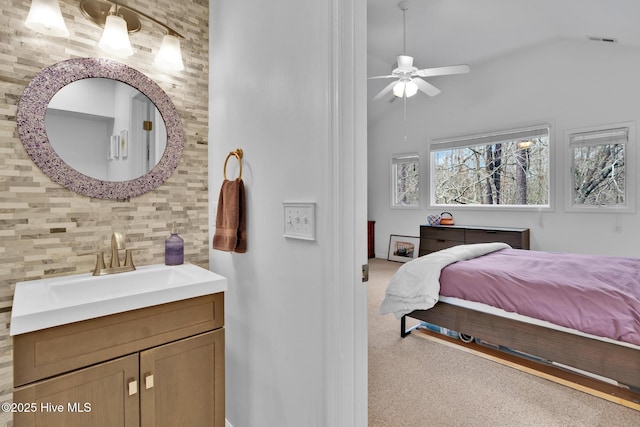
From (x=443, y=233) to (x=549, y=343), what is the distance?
3022 millimetres

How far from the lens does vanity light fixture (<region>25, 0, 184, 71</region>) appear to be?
120 centimetres

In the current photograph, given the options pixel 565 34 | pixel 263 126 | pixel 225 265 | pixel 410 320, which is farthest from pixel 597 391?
pixel 565 34

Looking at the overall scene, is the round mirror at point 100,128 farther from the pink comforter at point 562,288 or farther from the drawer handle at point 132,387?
the pink comforter at point 562,288

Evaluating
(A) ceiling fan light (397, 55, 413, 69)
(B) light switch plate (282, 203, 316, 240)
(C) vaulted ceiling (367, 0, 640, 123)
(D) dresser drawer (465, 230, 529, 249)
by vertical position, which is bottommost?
(D) dresser drawer (465, 230, 529, 249)

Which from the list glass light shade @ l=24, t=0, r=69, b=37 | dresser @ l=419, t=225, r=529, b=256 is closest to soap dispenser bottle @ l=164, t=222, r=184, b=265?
glass light shade @ l=24, t=0, r=69, b=37

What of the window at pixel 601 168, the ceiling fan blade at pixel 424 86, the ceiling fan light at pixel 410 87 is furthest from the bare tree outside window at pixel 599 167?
Result: the ceiling fan light at pixel 410 87

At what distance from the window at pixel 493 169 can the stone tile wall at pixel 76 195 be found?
4.42m

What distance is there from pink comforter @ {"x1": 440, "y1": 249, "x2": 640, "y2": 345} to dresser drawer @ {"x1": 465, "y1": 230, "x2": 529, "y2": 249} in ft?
4.80

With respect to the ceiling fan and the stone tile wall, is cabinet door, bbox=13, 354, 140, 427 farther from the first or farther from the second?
the ceiling fan

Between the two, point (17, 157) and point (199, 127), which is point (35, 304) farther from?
point (199, 127)

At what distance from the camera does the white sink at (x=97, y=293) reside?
0.91 m

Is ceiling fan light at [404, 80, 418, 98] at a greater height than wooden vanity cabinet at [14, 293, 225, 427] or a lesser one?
greater

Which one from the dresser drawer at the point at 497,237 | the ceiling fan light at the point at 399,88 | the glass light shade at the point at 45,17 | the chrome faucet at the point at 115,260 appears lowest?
the dresser drawer at the point at 497,237

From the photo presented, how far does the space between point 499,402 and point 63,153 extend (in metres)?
2.60
